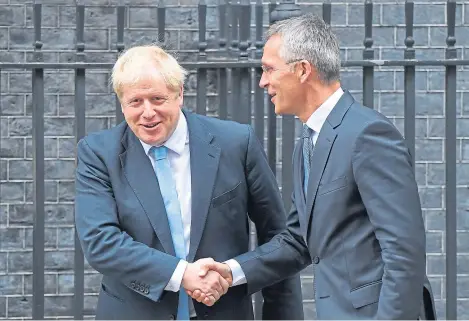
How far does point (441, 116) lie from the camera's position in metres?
6.54

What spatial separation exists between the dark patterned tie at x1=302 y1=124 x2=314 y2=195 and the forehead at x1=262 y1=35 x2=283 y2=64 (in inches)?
9.3

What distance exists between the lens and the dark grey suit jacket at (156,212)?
382 centimetres

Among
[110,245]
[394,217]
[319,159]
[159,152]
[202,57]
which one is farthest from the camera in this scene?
[202,57]

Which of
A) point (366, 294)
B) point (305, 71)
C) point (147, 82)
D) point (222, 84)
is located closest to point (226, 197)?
point (147, 82)

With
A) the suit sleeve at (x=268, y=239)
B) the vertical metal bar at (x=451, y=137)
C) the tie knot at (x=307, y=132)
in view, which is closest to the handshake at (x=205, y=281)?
the suit sleeve at (x=268, y=239)

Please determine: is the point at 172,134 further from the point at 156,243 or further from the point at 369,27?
the point at 369,27

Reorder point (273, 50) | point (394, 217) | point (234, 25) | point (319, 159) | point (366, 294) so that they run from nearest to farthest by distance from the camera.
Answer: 1. point (394, 217)
2. point (366, 294)
3. point (319, 159)
4. point (273, 50)
5. point (234, 25)

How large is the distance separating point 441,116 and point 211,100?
1.33 m

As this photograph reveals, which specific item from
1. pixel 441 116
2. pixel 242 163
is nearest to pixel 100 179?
pixel 242 163

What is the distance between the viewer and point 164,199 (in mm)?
3904

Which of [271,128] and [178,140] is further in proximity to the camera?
[271,128]

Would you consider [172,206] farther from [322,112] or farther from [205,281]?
[322,112]

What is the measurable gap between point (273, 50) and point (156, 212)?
26.7 inches

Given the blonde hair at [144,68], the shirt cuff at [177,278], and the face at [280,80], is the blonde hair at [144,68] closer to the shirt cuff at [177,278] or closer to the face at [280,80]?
the face at [280,80]
